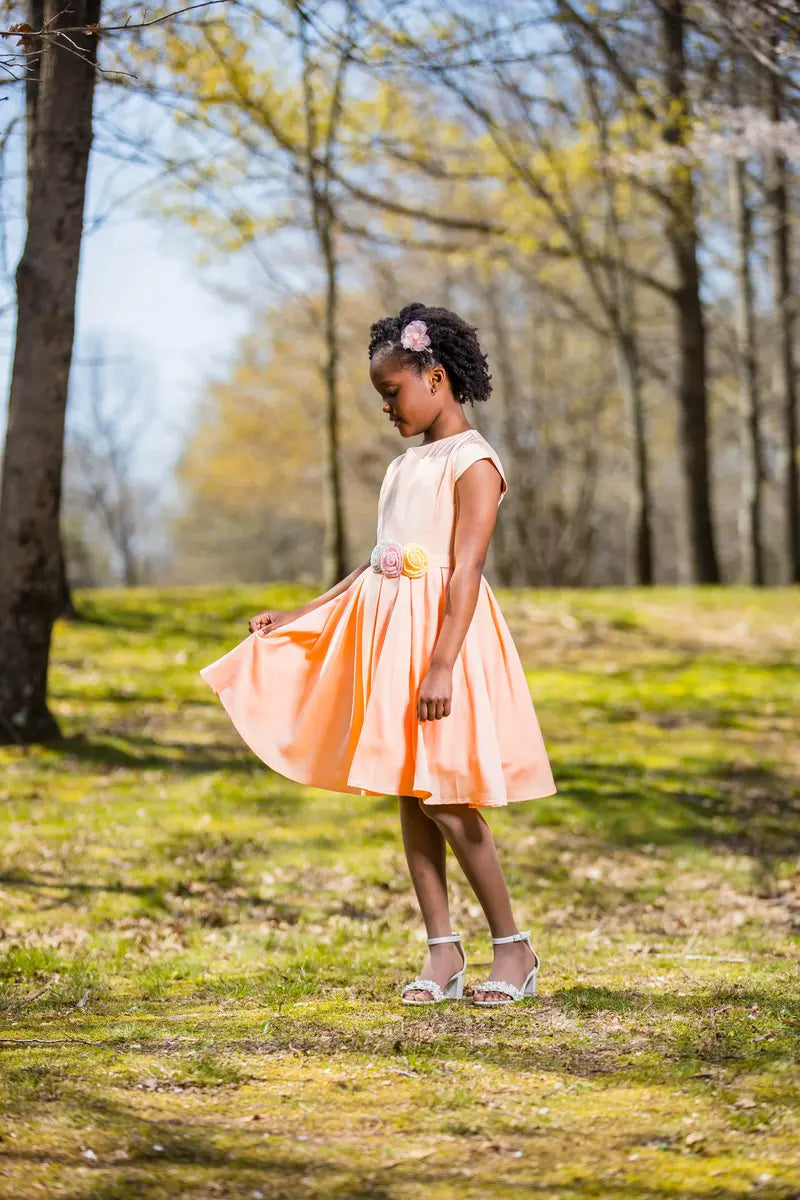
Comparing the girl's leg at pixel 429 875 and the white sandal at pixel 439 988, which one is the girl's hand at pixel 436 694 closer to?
the girl's leg at pixel 429 875

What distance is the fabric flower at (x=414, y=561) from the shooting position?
339 centimetres

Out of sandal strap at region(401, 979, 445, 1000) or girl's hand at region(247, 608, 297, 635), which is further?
girl's hand at region(247, 608, 297, 635)

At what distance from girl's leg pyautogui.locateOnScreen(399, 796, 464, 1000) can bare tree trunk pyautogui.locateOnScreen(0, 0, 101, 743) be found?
399 cm

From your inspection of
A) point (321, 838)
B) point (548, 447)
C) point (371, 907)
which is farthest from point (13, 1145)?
point (548, 447)

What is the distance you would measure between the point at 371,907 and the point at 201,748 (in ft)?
8.62

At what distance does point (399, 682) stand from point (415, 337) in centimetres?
102

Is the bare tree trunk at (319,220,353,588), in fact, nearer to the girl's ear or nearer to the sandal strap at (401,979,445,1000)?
the girl's ear

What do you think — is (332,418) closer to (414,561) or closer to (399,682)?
(414,561)

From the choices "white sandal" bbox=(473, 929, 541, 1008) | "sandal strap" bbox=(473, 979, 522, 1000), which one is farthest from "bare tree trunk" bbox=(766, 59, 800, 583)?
"sandal strap" bbox=(473, 979, 522, 1000)

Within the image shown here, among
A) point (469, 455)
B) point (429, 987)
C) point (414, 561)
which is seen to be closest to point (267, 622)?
point (414, 561)

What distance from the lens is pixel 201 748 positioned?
764cm

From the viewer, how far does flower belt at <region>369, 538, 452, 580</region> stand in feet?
11.1

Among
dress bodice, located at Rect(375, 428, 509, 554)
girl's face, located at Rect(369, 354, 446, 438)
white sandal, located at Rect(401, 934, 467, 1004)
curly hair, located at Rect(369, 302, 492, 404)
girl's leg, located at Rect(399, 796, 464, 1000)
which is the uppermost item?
curly hair, located at Rect(369, 302, 492, 404)

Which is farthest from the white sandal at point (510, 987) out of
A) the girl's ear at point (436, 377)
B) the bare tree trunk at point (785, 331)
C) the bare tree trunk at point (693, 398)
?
the bare tree trunk at point (785, 331)
